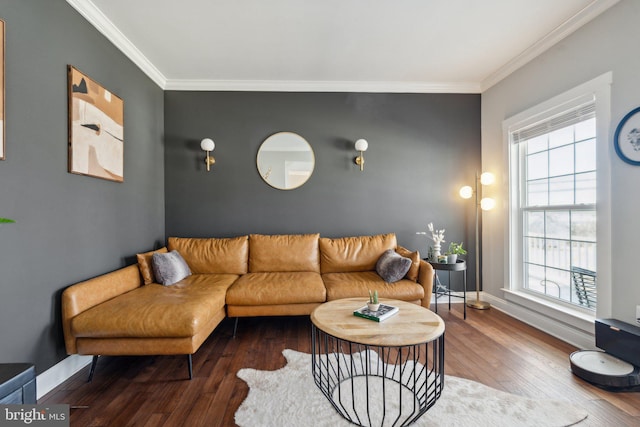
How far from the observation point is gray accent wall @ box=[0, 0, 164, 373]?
1631mm

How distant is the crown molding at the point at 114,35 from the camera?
2.15 meters

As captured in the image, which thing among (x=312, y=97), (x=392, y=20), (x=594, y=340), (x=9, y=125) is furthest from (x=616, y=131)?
(x=9, y=125)

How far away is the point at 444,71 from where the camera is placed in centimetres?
325

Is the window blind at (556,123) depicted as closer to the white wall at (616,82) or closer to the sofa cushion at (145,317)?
the white wall at (616,82)

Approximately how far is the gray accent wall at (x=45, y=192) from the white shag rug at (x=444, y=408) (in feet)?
4.67

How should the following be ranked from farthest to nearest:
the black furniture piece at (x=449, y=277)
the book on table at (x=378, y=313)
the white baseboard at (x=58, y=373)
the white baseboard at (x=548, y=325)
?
the black furniture piece at (x=449, y=277) → the white baseboard at (x=548, y=325) → the white baseboard at (x=58, y=373) → the book on table at (x=378, y=313)

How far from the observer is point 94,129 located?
2.27m

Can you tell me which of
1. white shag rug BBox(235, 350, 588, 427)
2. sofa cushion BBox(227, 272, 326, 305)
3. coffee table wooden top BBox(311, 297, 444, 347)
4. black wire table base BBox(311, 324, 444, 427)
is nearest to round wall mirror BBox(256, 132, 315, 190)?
sofa cushion BBox(227, 272, 326, 305)

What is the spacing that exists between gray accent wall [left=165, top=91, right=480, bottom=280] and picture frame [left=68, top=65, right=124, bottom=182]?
3.03ft

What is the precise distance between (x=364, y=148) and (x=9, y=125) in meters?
2.98

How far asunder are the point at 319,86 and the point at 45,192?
9.36ft

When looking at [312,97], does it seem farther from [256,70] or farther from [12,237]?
[12,237]

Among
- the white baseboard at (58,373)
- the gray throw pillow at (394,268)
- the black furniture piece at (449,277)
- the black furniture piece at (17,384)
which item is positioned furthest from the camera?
the black furniture piece at (449,277)

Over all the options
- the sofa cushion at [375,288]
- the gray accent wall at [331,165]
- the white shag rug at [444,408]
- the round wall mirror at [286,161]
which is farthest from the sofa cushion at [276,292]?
the round wall mirror at [286,161]
